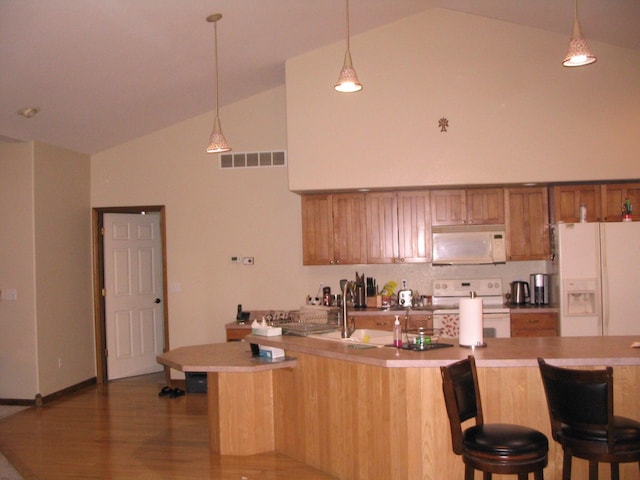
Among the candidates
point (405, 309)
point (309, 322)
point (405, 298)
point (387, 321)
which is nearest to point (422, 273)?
point (405, 298)

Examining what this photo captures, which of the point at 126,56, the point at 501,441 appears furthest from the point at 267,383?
the point at 126,56

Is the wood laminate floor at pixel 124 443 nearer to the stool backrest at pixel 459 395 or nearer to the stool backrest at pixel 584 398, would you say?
the stool backrest at pixel 459 395

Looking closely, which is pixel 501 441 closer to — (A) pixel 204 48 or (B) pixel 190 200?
(A) pixel 204 48

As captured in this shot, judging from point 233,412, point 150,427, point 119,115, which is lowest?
point 150,427

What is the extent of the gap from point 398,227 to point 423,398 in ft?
11.4

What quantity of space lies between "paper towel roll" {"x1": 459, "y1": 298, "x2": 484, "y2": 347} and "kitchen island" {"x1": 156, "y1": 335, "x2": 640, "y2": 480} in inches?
3.2

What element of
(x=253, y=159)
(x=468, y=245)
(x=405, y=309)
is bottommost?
(x=405, y=309)

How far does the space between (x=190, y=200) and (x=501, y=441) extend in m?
5.61

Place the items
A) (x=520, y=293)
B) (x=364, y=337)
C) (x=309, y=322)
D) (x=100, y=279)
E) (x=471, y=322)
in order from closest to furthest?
(x=471, y=322), (x=364, y=337), (x=309, y=322), (x=520, y=293), (x=100, y=279)

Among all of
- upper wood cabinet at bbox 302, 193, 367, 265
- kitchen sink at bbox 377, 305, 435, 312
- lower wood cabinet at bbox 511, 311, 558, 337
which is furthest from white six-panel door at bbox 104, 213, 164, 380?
lower wood cabinet at bbox 511, 311, 558, 337

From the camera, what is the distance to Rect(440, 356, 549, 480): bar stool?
9.75 ft

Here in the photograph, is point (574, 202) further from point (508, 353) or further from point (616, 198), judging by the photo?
point (508, 353)

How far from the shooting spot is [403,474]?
12.5 ft

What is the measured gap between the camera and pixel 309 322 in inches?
207
